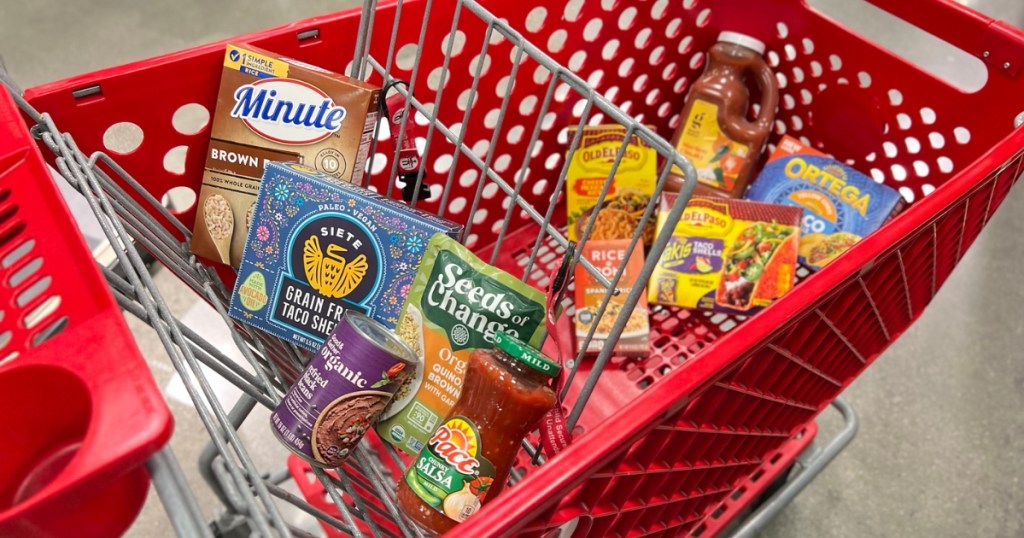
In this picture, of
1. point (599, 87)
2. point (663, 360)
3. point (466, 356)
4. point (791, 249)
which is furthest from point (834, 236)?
point (466, 356)

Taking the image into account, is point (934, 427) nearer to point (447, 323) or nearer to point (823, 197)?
point (823, 197)

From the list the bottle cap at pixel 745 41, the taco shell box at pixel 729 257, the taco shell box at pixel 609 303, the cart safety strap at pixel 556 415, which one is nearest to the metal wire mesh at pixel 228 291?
the cart safety strap at pixel 556 415

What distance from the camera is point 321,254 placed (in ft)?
3.27

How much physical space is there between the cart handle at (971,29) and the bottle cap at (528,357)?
930mm

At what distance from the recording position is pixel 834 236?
1465mm

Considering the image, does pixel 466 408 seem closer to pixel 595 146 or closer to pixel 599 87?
pixel 595 146

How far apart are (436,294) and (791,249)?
0.74m

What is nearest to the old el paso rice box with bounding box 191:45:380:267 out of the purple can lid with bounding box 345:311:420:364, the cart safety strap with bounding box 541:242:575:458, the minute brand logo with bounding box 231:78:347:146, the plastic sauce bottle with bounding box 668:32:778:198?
the minute brand logo with bounding box 231:78:347:146

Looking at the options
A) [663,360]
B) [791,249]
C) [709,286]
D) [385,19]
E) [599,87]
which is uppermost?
[385,19]

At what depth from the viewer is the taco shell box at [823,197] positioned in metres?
1.45

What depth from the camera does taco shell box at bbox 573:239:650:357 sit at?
4.41 feet

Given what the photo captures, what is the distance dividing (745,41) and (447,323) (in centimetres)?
92

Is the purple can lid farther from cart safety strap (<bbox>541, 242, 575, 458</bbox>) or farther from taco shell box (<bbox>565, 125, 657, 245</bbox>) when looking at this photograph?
taco shell box (<bbox>565, 125, 657, 245</bbox>)

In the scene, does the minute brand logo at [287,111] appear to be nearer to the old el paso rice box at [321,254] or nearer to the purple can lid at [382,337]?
the old el paso rice box at [321,254]
